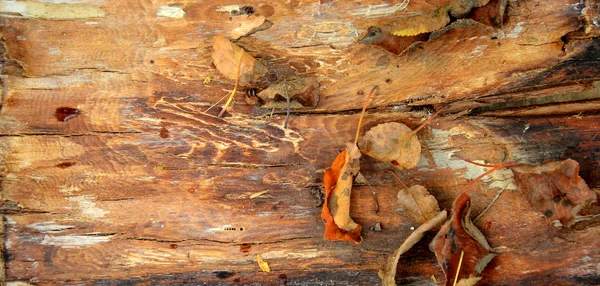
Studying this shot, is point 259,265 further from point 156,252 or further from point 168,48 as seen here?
point 168,48

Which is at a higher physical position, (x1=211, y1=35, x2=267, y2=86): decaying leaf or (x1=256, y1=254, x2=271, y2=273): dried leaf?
(x1=211, y1=35, x2=267, y2=86): decaying leaf

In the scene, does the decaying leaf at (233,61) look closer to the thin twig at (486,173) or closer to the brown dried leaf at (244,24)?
the brown dried leaf at (244,24)

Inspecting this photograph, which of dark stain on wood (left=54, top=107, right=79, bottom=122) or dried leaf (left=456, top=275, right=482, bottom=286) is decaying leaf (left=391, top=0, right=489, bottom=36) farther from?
dark stain on wood (left=54, top=107, right=79, bottom=122)

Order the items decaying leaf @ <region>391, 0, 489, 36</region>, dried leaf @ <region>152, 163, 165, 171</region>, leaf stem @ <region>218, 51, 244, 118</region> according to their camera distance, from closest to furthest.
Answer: decaying leaf @ <region>391, 0, 489, 36</region> → leaf stem @ <region>218, 51, 244, 118</region> → dried leaf @ <region>152, 163, 165, 171</region>

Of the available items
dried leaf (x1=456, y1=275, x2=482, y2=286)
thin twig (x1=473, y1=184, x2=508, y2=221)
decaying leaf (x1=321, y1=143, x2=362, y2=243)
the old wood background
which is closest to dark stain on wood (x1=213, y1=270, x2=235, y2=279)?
the old wood background

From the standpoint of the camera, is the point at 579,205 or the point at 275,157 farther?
the point at 275,157

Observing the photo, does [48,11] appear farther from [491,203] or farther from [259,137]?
[491,203]

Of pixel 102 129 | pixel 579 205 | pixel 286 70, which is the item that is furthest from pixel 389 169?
pixel 102 129

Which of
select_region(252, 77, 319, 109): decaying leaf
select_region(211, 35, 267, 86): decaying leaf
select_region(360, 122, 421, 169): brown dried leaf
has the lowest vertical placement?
select_region(360, 122, 421, 169): brown dried leaf
